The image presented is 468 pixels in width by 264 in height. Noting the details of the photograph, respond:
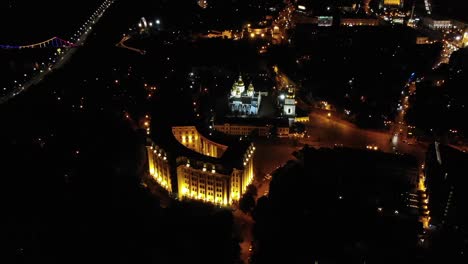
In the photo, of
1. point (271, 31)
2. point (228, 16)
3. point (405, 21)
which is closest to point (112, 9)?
point (228, 16)

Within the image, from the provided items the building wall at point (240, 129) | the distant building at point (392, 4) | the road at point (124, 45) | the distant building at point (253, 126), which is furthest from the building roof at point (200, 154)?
the distant building at point (392, 4)

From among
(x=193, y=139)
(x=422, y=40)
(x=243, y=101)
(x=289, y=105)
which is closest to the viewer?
(x=193, y=139)

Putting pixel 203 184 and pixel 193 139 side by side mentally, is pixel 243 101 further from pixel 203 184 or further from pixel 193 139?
pixel 203 184

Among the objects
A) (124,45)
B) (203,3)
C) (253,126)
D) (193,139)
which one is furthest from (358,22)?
(193,139)

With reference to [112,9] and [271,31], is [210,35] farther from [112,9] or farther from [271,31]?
[112,9]

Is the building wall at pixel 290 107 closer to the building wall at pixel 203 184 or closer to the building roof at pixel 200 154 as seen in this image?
the building roof at pixel 200 154

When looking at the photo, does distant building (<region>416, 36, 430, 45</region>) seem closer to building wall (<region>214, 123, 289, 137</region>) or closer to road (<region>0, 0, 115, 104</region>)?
building wall (<region>214, 123, 289, 137</region>)
